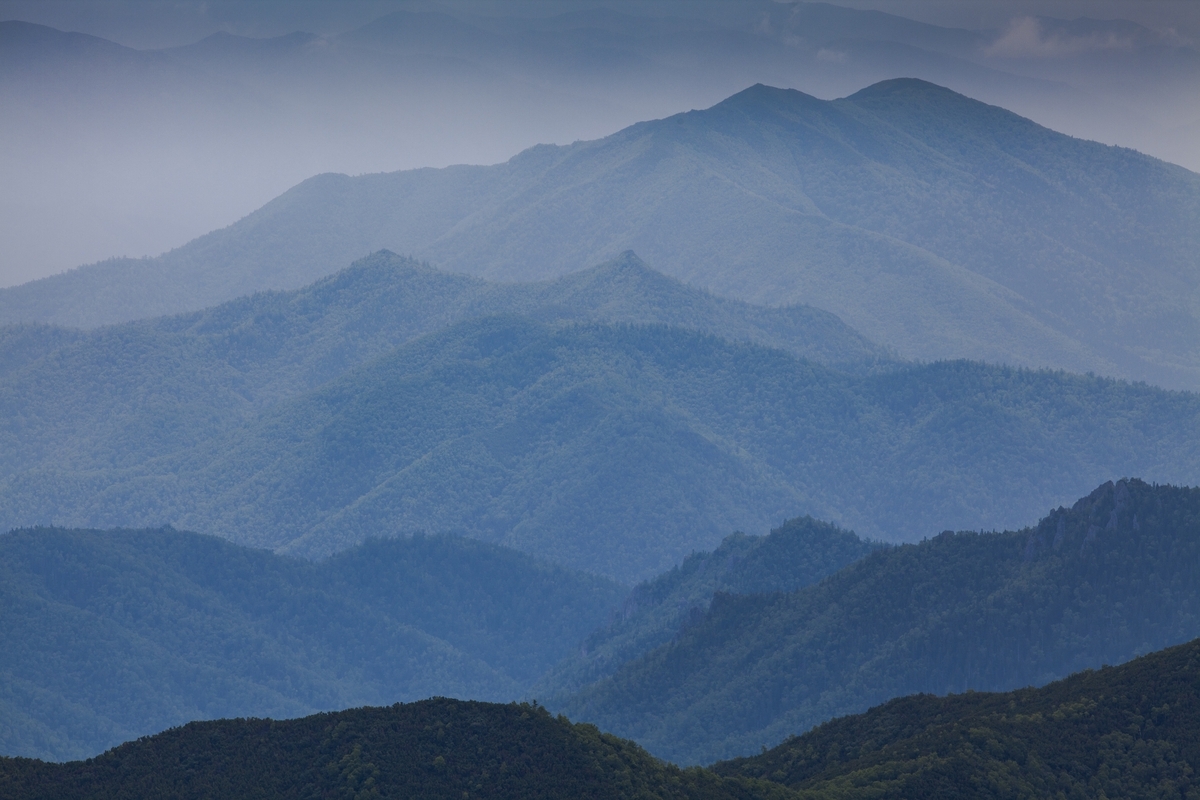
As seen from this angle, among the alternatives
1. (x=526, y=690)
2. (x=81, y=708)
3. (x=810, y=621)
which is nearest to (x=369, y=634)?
(x=526, y=690)

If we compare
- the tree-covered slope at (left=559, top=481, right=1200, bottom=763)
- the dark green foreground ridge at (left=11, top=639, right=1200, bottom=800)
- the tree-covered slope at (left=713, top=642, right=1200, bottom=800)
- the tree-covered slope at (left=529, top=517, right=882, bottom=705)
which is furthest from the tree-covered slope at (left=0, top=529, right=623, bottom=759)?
the tree-covered slope at (left=713, top=642, right=1200, bottom=800)

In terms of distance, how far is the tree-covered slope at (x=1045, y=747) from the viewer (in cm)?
6569

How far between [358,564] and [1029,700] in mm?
110838

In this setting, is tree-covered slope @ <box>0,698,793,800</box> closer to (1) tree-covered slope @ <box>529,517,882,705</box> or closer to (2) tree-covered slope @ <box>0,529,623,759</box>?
(1) tree-covered slope @ <box>529,517,882,705</box>

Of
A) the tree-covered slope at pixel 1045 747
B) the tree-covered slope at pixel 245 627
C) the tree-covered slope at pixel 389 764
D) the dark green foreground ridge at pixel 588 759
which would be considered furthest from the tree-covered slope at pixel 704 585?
the tree-covered slope at pixel 389 764

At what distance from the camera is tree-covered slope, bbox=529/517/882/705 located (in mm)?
141000

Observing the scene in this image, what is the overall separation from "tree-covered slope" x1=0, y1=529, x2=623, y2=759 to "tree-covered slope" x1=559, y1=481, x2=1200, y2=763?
39.9 m

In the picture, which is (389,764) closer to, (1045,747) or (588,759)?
(588,759)

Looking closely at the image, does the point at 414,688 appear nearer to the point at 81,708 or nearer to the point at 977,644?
the point at 81,708

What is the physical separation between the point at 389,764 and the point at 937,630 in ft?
197

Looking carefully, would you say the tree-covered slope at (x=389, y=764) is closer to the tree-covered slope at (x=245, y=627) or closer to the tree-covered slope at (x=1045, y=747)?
the tree-covered slope at (x=1045, y=747)

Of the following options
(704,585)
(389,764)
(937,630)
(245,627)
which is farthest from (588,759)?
(245,627)

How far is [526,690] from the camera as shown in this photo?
157000mm

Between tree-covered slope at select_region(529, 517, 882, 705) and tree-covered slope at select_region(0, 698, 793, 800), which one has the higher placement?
tree-covered slope at select_region(529, 517, 882, 705)
